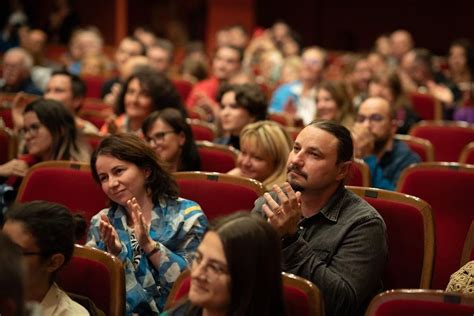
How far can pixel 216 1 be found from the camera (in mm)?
11820

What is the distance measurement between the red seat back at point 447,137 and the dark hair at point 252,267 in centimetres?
332

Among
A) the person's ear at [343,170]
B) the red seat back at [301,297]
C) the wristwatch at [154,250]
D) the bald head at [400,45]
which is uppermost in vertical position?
the bald head at [400,45]

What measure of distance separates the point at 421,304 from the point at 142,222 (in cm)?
89

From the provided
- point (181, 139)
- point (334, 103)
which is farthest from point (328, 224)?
point (334, 103)

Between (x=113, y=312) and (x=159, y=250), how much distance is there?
0.98 ft

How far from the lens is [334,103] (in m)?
5.25

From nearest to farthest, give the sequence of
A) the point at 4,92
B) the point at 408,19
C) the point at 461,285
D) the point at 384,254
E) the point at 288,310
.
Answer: the point at 288,310
the point at 461,285
the point at 384,254
the point at 4,92
the point at 408,19

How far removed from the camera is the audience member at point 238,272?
6.63 ft

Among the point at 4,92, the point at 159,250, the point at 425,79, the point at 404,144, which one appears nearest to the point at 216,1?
the point at 425,79

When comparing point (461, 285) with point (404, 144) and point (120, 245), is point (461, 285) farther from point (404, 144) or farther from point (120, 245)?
point (404, 144)

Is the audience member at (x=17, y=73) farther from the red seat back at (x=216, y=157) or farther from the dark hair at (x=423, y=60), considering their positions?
the dark hair at (x=423, y=60)

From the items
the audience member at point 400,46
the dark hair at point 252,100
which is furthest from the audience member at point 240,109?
the audience member at point 400,46

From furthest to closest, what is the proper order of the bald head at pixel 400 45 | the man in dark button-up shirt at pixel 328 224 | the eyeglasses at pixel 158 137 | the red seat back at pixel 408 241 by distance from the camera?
the bald head at pixel 400 45 → the eyeglasses at pixel 158 137 → the red seat back at pixel 408 241 → the man in dark button-up shirt at pixel 328 224

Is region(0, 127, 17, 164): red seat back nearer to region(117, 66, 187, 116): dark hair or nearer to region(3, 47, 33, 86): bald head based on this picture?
region(117, 66, 187, 116): dark hair
